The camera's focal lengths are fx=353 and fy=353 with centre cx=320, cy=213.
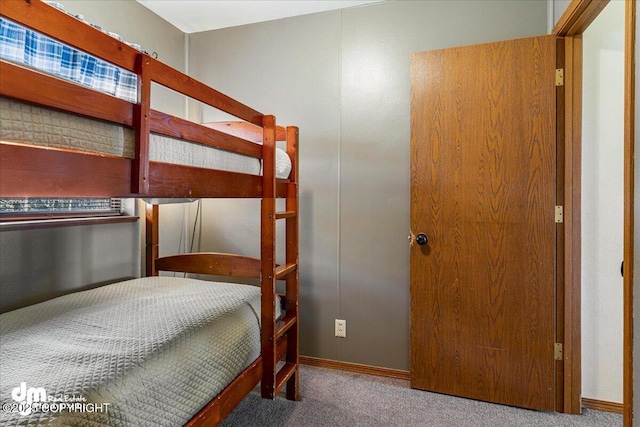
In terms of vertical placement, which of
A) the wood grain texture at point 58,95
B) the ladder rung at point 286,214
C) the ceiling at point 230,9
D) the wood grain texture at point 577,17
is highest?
the ceiling at point 230,9

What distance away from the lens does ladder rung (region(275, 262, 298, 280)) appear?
1780mm

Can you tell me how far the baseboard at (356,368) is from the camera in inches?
91.5

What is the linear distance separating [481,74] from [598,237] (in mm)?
1109

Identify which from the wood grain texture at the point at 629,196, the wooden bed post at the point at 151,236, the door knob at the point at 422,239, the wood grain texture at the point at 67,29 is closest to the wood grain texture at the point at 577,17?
the wood grain texture at the point at 629,196

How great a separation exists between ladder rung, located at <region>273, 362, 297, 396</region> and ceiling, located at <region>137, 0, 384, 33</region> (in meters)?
2.30

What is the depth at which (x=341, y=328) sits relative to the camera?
245 centimetres

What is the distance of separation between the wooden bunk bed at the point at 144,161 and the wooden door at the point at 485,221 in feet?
2.63

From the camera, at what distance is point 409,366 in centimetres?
227

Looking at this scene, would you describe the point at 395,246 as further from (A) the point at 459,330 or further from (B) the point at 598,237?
(B) the point at 598,237

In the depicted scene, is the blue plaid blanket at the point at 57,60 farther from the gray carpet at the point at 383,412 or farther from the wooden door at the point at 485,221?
the gray carpet at the point at 383,412

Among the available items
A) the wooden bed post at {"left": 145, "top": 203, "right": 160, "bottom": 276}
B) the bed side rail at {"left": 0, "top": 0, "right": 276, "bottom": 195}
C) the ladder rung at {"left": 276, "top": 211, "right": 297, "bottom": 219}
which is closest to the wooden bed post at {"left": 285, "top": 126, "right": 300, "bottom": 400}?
the ladder rung at {"left": 276, "top": 211, "right": 297, "bottom": 219}

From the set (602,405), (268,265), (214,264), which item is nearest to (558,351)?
(602,405)

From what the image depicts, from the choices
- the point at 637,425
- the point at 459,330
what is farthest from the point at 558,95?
the point at 637,425

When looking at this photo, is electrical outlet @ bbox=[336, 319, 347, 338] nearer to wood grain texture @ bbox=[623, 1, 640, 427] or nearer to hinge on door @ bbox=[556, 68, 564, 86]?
wood grain texture @ bbox=[623, 1, 640, 427]
